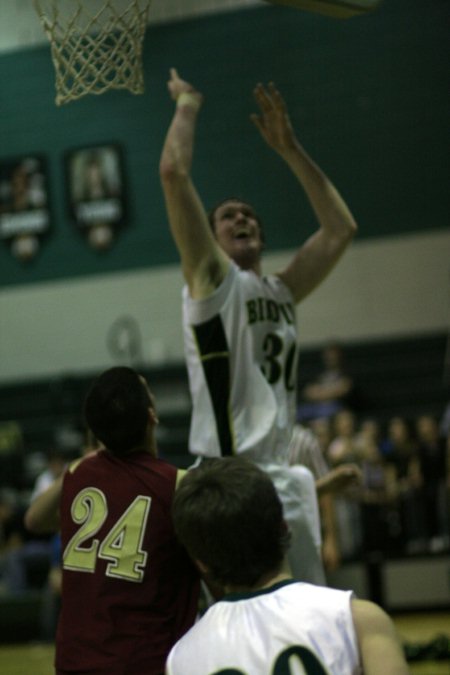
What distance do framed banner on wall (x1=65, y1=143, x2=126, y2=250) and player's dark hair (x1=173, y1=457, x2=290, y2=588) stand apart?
13036 millimetres

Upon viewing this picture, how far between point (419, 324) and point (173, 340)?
328cm

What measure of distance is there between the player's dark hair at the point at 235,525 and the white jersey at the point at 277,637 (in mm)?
58

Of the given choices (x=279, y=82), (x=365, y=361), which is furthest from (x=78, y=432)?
(x=279, y=82)

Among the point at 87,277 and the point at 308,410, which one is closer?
the point at 308,410

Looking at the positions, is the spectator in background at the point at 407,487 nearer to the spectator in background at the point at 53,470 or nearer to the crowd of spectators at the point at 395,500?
the crowd of spectators at the point at 395,500

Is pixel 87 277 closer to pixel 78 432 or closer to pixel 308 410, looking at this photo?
pixel 78 432

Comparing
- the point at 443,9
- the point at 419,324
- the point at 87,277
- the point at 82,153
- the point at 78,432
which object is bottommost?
the point at 78,432

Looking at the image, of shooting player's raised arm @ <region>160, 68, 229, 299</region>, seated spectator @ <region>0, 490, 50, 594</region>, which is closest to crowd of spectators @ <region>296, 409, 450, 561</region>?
seated spectator @ <region>0, 490, 50, 594</region>

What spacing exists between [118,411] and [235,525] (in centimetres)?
103

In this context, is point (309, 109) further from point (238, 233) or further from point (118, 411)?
point (118, 411)

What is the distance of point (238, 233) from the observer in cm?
401

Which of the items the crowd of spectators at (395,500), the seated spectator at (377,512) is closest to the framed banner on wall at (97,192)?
the crowd of spectators at (395,500)

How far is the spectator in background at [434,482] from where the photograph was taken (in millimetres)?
10883

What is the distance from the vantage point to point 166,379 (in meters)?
14.6
